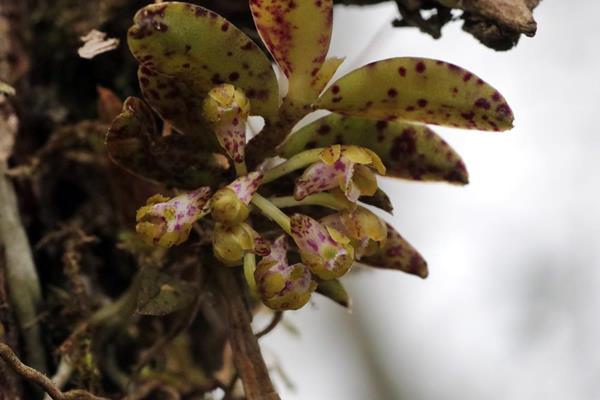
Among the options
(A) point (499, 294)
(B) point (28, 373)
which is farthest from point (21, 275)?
(A) point (499, 294)

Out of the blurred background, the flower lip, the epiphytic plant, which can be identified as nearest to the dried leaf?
the epiphytic plant

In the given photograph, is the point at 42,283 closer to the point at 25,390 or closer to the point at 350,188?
the point at 25,390

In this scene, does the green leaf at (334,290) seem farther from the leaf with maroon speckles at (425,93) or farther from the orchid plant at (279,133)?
the leaf with maroon speckles at (425,93)

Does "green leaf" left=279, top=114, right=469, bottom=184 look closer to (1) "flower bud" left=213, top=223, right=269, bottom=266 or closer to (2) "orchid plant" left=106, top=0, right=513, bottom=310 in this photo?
(2) "orchid plant" left=106, top=0, right=513, bottom=310

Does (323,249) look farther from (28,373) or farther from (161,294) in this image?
(28,373)

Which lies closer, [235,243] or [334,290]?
[235,243]

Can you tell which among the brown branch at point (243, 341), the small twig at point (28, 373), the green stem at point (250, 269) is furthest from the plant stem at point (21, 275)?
the green stem at point (250, 269)
